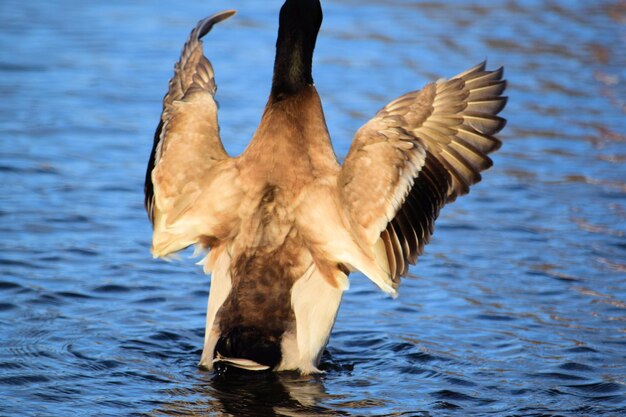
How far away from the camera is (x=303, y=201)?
20.1ft

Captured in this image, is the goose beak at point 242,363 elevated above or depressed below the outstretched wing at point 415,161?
below

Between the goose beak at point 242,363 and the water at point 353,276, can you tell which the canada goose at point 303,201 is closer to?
the goose beak at point 242,363

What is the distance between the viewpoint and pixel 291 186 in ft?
20.2

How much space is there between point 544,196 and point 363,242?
4101 millimetres

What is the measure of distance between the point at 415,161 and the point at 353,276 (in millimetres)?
2338

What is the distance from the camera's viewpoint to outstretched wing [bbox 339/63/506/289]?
602 centimetres

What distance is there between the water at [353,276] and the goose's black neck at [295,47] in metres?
1.68

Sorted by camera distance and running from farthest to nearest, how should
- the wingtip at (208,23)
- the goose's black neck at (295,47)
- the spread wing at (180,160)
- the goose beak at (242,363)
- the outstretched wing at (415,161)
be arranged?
the wingtip at (208,23), the goose's black neck at (295,47), the spread wing at (180,160), the outstretched wing at (415,161), the goose beak at (242,363)

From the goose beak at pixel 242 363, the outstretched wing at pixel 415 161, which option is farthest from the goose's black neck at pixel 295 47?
the goose beak at pixel 242 363

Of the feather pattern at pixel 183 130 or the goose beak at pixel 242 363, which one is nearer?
the goose beak at pixel 242 363

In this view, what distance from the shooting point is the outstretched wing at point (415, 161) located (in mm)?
6023

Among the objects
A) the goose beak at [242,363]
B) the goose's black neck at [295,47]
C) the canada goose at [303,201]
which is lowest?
the goose beak at [242,363]

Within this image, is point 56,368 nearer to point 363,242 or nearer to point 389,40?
point 363,242

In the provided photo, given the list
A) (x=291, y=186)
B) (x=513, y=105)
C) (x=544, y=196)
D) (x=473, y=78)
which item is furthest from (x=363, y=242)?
(x=513, y=105)
